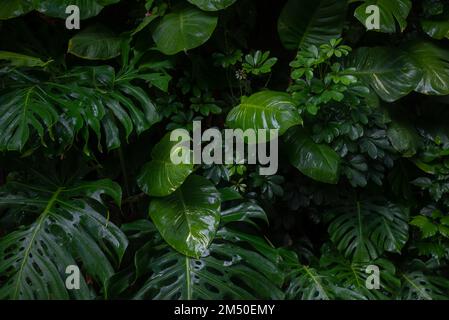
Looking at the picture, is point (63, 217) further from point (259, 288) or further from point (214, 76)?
point (214, 76)

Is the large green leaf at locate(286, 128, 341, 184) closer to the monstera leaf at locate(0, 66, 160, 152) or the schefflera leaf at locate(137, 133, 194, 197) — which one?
the schefflera leaf at locate(137, 133, 194, 197)

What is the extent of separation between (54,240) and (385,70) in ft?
4.48

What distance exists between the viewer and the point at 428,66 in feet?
6.75

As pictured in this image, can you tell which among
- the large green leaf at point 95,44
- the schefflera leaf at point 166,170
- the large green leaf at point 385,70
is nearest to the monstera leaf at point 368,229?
the large green leaf at point 385,70

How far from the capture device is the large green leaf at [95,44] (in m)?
2.07

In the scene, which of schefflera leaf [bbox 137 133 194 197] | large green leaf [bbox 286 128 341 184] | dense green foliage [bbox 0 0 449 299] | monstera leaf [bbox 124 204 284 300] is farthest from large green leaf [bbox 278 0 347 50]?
monstera leaf [bbox 124 204 284 300]

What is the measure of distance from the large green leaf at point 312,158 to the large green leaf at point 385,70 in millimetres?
318

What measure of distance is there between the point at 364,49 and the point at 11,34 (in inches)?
57.0

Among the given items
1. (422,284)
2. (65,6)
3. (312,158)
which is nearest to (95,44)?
(65,6)

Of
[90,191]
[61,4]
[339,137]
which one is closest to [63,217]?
[90,191]

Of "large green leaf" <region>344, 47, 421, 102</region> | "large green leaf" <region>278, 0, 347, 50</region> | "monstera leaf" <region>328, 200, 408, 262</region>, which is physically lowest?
"monstera leaf" <region>328, 200, 408, 262</region>

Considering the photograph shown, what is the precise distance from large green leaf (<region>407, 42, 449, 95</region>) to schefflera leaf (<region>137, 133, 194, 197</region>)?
0.93 m

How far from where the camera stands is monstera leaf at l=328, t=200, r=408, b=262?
6.64ft

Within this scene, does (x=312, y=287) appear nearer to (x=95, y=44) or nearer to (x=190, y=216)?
(x=190, y=216)
